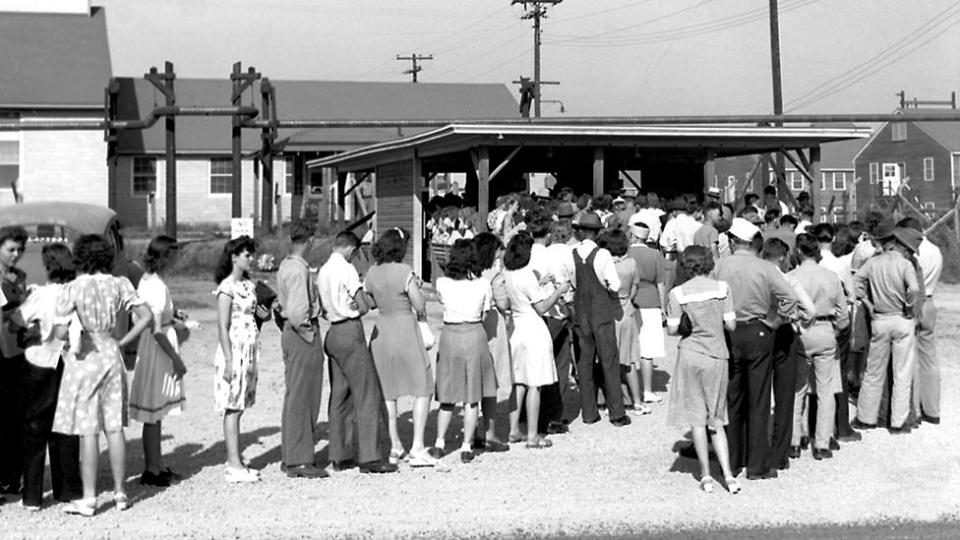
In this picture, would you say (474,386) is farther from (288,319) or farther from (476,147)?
(476,147)

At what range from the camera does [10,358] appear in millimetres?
8320

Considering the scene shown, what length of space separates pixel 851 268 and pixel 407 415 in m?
4.85

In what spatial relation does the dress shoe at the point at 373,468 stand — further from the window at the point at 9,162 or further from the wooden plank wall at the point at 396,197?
the window at the point at 9,162

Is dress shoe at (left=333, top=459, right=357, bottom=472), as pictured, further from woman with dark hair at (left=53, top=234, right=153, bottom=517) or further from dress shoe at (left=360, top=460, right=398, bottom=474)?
woman with dark hair at (left=53, top=234, right=153, bottom=517)

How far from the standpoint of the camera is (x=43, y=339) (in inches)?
322

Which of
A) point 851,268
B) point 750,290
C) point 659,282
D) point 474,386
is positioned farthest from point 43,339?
point 851,268

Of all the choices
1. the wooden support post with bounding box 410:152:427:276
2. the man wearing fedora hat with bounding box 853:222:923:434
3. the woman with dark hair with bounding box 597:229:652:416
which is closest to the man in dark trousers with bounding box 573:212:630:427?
the woman with dark hair with bounding box 597:229:652:416

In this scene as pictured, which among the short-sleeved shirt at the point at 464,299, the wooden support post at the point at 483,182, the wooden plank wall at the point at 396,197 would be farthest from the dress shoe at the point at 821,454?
the wooden plank wall at the point at 396,197

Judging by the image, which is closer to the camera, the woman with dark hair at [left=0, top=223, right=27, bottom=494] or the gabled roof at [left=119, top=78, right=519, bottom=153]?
the woman with dark hair at [left=0, top=223, right=27, bottom=494]

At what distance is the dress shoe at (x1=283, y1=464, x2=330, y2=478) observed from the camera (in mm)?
9250

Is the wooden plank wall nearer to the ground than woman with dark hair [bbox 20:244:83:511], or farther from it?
farther from it

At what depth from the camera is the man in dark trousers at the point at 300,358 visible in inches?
361

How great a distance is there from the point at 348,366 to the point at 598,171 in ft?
37.6

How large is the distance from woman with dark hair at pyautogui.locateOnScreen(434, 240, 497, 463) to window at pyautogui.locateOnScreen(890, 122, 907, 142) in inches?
2516
